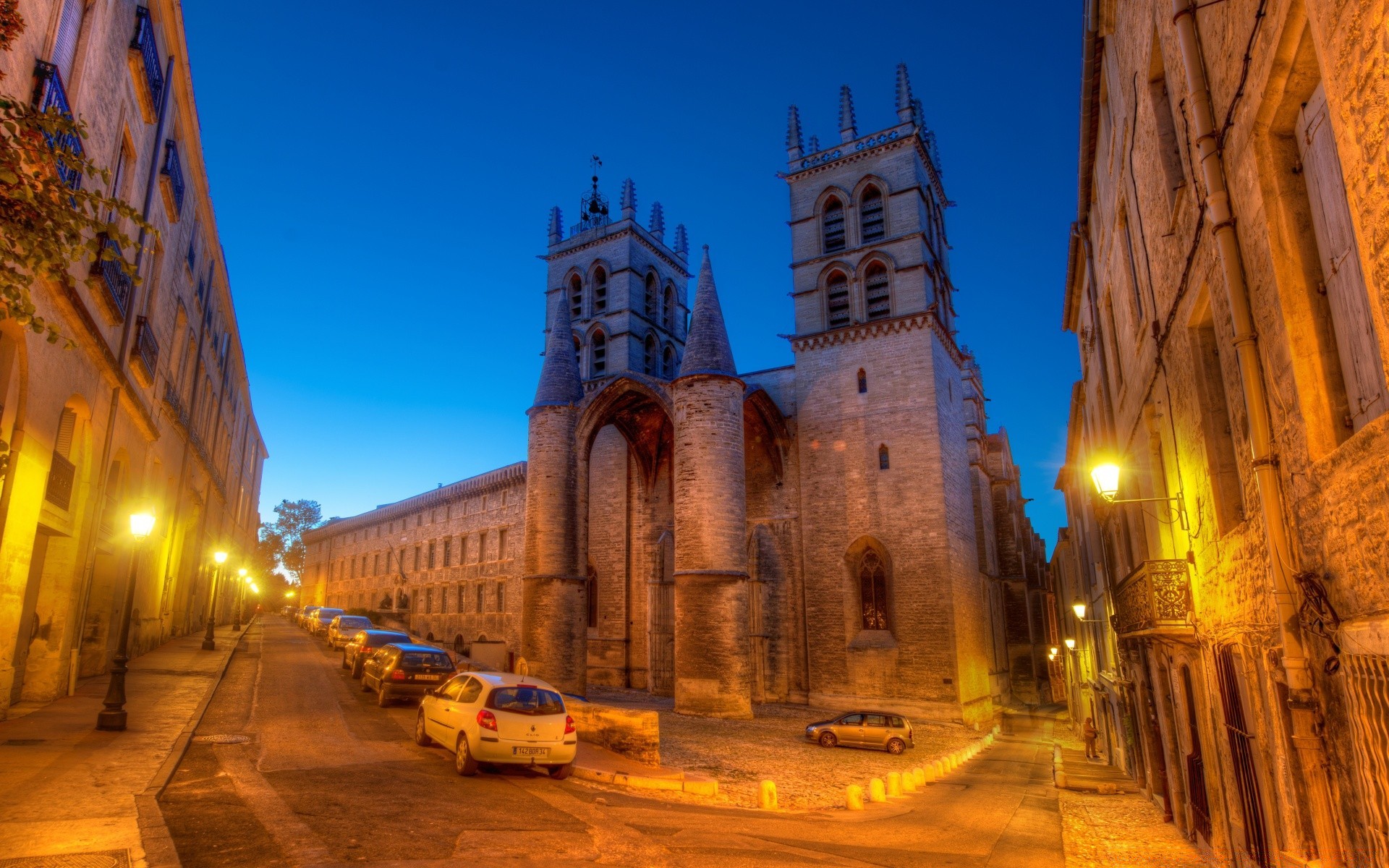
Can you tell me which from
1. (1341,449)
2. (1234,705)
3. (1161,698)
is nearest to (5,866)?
(1341,449)

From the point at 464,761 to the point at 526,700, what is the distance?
101 centimetres

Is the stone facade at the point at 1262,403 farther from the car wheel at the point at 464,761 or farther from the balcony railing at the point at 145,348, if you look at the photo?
the balcony railing at the point at 145,348

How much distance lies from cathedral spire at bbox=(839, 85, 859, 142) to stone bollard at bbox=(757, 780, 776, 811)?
2668 centimetres

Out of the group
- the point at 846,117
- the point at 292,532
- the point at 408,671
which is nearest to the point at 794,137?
the point at 846,117

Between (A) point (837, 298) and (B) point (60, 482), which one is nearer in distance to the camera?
(B) point (60, 482)

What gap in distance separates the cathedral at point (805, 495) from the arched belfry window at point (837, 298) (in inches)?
3.5

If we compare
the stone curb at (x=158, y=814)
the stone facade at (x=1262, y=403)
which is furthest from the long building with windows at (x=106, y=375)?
the stone facade at (x=1262, y=403)

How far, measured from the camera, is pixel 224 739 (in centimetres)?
1099

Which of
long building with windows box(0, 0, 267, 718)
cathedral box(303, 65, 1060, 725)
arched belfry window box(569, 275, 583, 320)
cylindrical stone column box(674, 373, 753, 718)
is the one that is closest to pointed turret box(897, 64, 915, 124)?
cathedral box(303, 65, 1060, 725)

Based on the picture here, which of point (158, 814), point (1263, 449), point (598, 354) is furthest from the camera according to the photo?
point (598, 354)

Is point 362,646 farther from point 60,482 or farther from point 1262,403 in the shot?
point 1262,403

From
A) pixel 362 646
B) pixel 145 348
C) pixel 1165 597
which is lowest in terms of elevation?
pixel 362 646

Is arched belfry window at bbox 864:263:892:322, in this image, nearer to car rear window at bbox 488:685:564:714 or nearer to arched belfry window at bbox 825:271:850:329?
arched belfry window at bbox 825:271:850:329

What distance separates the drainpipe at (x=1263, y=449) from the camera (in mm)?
4766
